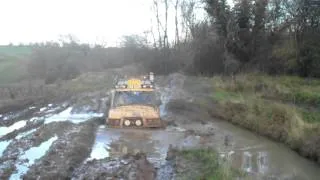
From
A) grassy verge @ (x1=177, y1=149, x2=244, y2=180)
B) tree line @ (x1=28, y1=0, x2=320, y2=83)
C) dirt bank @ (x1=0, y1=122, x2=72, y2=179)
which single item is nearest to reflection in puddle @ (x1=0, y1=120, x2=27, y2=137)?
dirt bank @ (x1=0, y1=122, x2=72, y2=179)

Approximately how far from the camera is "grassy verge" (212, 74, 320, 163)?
60.0ft

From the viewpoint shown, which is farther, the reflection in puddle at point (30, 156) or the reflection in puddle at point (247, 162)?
the reflection in puddle at point (247, 162)

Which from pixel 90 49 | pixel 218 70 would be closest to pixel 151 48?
pixel 90 49

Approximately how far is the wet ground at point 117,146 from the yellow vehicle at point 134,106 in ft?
1.61

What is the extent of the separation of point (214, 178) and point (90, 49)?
2007 inches

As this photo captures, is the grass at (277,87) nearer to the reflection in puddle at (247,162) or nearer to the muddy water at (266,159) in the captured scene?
the muddy water at (266,159)

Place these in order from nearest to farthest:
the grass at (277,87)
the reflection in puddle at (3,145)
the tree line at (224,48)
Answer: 1. the reflection in puddle at (3,145)
2. the grass at (277,87)
3. the tree line at (224,48)

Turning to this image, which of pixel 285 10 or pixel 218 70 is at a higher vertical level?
pixel 285 10

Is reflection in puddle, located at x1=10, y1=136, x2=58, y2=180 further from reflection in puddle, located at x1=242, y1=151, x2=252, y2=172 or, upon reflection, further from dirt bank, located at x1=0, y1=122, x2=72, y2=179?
reflection in puddle, located at x1=242, y1=151, x2=252, y2=172

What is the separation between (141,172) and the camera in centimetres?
1420

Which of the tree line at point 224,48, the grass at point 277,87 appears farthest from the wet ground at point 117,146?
the tree line at point 224,48

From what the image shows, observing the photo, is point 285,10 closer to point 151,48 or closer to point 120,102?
point 151,48

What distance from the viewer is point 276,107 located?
22.5 m

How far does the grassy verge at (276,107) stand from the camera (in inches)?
720
